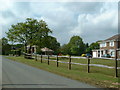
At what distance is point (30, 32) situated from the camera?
4447 centimetres

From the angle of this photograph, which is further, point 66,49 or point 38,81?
point 66,49

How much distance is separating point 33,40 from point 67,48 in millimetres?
62002

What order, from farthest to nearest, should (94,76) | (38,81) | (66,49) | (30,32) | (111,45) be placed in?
(66,49) → (111,45) → (30,32) → (94,76) → (38,81)

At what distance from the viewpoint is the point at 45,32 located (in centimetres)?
4431

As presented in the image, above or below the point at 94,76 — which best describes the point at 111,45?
above

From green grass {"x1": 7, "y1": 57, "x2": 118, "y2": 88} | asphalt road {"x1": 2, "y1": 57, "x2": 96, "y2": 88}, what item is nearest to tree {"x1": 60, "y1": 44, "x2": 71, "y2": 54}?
green grass {"x1": 7, "y1": 57, "x2": 118, "y2": 88}

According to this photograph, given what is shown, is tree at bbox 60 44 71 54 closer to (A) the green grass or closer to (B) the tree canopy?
(B) the tree canopy

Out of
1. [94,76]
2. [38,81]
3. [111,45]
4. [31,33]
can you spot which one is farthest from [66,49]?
[38,81]

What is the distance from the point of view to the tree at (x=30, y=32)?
43625mm

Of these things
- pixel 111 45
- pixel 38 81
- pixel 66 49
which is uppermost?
pixel 111 45

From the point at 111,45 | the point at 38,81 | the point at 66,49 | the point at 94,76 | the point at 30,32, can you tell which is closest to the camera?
the point at 38,81

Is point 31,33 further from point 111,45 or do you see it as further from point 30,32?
point 111,45

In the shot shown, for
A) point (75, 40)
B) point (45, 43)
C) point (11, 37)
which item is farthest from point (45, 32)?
point (75, 40)

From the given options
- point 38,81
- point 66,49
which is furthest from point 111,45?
point 38,81
